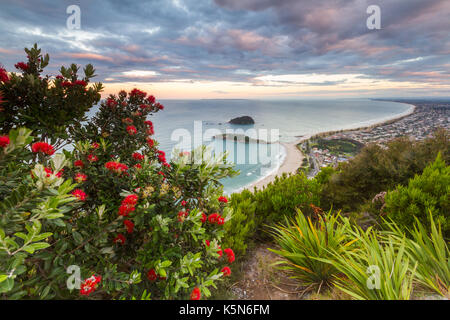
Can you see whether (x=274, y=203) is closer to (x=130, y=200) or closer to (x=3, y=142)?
(x=130, y=200)

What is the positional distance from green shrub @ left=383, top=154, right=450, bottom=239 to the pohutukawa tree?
315 cm

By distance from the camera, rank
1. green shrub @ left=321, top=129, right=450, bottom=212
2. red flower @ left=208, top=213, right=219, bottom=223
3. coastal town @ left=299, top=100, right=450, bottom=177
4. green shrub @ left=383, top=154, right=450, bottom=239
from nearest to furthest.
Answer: red flower @ left=208, top=213, right=219, bottom=223, green shrub @ left=383, top=154, right=450, bottom=239, green shrub @ left=321, top=129, right=450, bottom=212, coastal town @ left=299, top=100, right=450, bottom=177

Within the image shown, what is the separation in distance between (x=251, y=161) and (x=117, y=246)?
40281 millimetres

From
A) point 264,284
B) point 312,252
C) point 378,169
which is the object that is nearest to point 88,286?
point 264,284

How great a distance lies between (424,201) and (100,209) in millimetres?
4658

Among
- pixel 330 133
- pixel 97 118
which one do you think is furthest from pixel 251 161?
pixel 97 118

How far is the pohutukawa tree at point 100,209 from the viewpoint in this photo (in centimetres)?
128

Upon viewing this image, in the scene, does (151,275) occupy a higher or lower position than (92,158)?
lower

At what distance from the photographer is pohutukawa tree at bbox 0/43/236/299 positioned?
4.20 feet

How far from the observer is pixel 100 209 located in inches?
64.7

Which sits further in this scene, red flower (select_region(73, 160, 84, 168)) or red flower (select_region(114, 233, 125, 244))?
red flower (select_region(73, 160, 84, 168))

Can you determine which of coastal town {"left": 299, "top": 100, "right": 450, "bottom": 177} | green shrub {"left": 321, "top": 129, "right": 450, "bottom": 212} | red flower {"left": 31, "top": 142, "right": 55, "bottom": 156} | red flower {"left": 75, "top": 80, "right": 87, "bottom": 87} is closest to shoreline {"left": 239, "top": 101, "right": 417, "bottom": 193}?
coastal town {"left": 299, "top": 100, "right": 450, "bottom": 177}

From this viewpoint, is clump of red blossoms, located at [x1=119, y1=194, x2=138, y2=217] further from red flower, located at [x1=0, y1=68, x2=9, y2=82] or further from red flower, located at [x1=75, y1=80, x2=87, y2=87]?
red flower, located at [x1=0, y1=68, x2=9, y2=82]

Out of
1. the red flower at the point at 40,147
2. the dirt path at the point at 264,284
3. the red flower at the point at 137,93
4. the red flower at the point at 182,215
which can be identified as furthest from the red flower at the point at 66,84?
the dirt path at the point at 264,284
